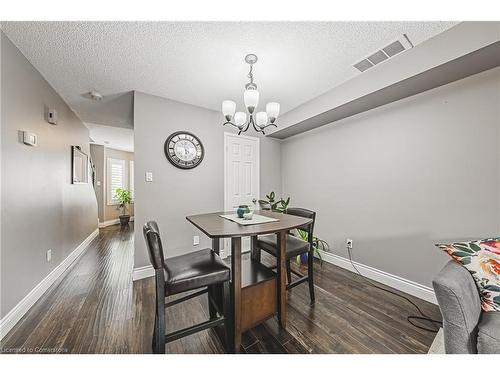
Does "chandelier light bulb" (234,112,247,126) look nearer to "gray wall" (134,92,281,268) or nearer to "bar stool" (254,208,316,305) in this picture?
"gray wall" (134,92,281,268)

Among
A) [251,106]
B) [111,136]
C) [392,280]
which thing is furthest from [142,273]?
[111,136]

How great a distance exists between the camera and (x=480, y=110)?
1.65 metres

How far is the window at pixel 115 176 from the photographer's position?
18.7 feet

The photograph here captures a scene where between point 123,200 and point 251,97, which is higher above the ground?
point 251,97

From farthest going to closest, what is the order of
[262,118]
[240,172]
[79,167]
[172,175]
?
[240,172] < [79,167] < [172,175] < [262,118]

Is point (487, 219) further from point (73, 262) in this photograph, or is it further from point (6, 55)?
point (73, 262)

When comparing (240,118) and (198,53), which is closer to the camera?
(198,53)

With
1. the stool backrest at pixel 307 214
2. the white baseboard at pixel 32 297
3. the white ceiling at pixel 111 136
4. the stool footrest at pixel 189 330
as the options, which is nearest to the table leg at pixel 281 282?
the stool backrest at pixel 307 214

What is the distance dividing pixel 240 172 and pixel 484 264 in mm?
2923

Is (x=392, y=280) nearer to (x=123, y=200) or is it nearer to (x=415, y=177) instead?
(x=415, y=177)

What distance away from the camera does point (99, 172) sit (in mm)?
5352

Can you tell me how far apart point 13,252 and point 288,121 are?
352 cm

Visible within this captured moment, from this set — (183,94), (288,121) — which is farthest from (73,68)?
(288,121)

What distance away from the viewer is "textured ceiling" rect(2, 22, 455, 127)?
1.49m
